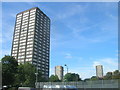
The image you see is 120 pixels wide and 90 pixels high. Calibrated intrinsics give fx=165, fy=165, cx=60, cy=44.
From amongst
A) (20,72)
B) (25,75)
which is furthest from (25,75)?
(20,72)

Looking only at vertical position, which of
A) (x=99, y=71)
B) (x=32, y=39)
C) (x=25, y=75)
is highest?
(x=32, y=39)

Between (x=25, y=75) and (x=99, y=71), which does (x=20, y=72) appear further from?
(x=99, y=71)

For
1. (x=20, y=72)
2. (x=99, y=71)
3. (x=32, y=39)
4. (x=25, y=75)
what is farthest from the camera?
(x=99, y=71)

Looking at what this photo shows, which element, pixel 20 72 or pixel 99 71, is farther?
pixel 99 71

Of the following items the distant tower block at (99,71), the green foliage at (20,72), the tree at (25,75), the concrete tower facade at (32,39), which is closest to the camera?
the green foliage at (20,72)

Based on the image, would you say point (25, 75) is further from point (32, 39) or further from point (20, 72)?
point (32, 39)

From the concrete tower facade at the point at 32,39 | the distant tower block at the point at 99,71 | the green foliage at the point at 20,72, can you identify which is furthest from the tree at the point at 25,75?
the distant tower block at the point at 99,71

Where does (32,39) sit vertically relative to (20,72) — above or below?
above

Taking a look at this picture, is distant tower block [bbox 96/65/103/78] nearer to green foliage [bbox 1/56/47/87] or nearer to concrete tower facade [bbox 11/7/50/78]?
concrete tower facade [bbox 11/7/50/78]

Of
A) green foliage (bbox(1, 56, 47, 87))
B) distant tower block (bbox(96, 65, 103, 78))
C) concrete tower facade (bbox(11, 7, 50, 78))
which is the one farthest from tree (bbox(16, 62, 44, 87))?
distant tower block (bbox(96, 65, 103, 78))

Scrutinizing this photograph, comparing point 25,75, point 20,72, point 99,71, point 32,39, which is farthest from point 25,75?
point 99,71

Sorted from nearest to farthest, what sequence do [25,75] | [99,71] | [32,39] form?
[25,75]
[32,39]
[99,71]

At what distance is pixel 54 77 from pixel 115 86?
243 feet

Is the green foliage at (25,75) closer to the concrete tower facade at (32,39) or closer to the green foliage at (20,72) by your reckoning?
the green foliage at (20,72)
